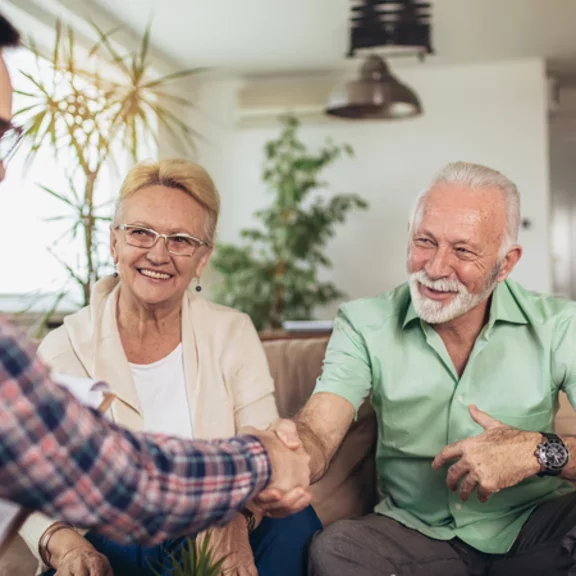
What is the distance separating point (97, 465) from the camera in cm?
103

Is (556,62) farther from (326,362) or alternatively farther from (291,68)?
(326,362)

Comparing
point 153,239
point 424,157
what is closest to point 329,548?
point 153,239

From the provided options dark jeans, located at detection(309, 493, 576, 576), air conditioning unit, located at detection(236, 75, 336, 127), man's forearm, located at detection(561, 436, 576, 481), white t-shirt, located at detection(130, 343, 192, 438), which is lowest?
dark jeans, located at detection(309, 493, 576, 576)

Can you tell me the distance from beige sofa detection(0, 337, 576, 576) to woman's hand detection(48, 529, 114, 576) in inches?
13.4

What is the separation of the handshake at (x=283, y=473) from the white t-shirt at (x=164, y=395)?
18.7 inches

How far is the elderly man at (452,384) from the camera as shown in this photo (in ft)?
6.28

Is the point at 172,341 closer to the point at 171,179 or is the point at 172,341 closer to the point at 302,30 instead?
the point at 171,179

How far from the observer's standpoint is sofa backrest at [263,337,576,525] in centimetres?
221

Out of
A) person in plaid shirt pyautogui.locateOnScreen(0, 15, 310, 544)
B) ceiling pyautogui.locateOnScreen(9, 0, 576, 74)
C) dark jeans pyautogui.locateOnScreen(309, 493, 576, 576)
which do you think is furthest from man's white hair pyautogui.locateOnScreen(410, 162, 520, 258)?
ceiling pyautogui.locateOnScreen(9, 0, 576, 74)

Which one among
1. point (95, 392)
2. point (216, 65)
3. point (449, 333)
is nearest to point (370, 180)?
point (216, 65)

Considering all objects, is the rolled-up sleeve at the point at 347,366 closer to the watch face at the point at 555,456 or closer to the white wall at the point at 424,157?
the watch face at the point at 555,456

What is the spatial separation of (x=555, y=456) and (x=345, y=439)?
0.66 metres

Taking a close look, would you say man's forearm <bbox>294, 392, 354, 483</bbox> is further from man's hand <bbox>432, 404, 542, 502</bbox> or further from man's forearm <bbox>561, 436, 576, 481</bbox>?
man's forearm <bbox>561, 436, 576, 481</bbox>

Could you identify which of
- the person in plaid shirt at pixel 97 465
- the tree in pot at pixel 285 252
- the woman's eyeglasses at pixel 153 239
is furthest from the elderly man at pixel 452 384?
the tree in pot at pixel 285 252
